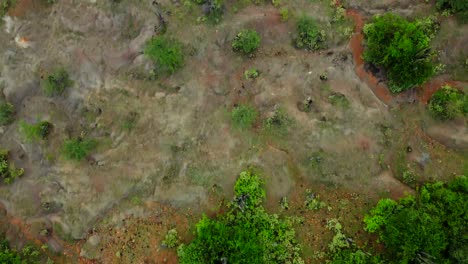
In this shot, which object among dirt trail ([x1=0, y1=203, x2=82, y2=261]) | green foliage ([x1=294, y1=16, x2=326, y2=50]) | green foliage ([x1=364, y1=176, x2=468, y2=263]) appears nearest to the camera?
green foliage ([x1=364, y1=176, x2=468, y2=263])

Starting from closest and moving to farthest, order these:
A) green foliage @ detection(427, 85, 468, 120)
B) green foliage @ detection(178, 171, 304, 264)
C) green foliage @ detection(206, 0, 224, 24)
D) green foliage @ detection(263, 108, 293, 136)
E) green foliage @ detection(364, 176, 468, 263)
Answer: green foliage @ detection(364, 176, 468, 263) → green foliage @ detection(178, 171, 304, 264) → green foliage @ detection(427, 85, 468, 120) → green foliage @ detection(263, 108, 293, 136) → green foliage @ detection(206, 0, 224, 24)

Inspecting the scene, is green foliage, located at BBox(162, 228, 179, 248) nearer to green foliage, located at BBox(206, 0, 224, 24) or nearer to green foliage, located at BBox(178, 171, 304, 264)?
green foliage, located at BBox(178, 171, 304, 264)

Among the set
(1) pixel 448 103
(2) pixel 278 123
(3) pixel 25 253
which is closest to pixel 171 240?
(3) pixel 25 253

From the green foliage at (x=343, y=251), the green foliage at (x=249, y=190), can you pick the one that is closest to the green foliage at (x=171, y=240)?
the green foliage at (x=249, y=190)

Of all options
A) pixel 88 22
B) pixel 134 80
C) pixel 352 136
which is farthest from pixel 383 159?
pixel 88 22

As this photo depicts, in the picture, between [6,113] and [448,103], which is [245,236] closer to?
[448,103]

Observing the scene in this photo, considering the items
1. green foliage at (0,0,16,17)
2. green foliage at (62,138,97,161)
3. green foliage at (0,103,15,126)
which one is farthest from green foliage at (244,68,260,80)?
green foliage at (0,0,16,17)
